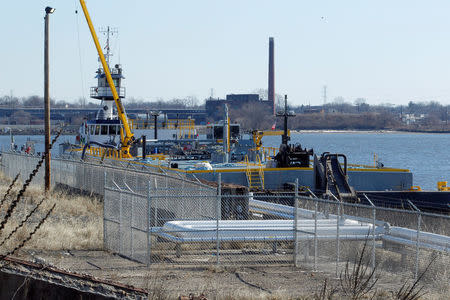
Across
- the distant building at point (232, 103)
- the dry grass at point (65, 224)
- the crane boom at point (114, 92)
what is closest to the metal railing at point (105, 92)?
the crane boom at point (114, 92)

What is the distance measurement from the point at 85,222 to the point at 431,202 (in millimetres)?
18007

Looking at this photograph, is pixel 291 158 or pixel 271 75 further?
pixel 271 75

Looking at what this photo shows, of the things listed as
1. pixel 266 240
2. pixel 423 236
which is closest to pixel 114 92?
pixel 266 240

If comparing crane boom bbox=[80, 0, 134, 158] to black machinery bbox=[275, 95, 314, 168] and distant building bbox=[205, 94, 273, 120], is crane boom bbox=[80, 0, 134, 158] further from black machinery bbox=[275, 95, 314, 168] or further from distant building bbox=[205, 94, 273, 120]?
distant building bbox=[205, 94, 273, 120]

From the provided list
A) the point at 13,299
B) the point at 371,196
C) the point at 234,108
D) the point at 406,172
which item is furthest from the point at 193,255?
the point at 234,108

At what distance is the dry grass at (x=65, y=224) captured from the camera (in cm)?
1638

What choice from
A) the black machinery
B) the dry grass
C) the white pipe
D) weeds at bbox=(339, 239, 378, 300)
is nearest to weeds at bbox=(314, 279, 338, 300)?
weeds at bbox=(339, 239, 378, 300)

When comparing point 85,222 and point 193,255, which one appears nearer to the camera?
point 193,255

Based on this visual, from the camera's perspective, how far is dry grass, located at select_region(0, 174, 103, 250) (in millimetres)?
16375

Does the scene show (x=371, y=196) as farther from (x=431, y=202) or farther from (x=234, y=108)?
(x=234, y=108)

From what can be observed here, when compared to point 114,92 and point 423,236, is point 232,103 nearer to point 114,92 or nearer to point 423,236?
point 114,92

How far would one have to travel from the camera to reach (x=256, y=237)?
15484mm

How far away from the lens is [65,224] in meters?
19.6

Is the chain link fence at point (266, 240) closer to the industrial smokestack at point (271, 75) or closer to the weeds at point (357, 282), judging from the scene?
the weeds at point (357, 282)
